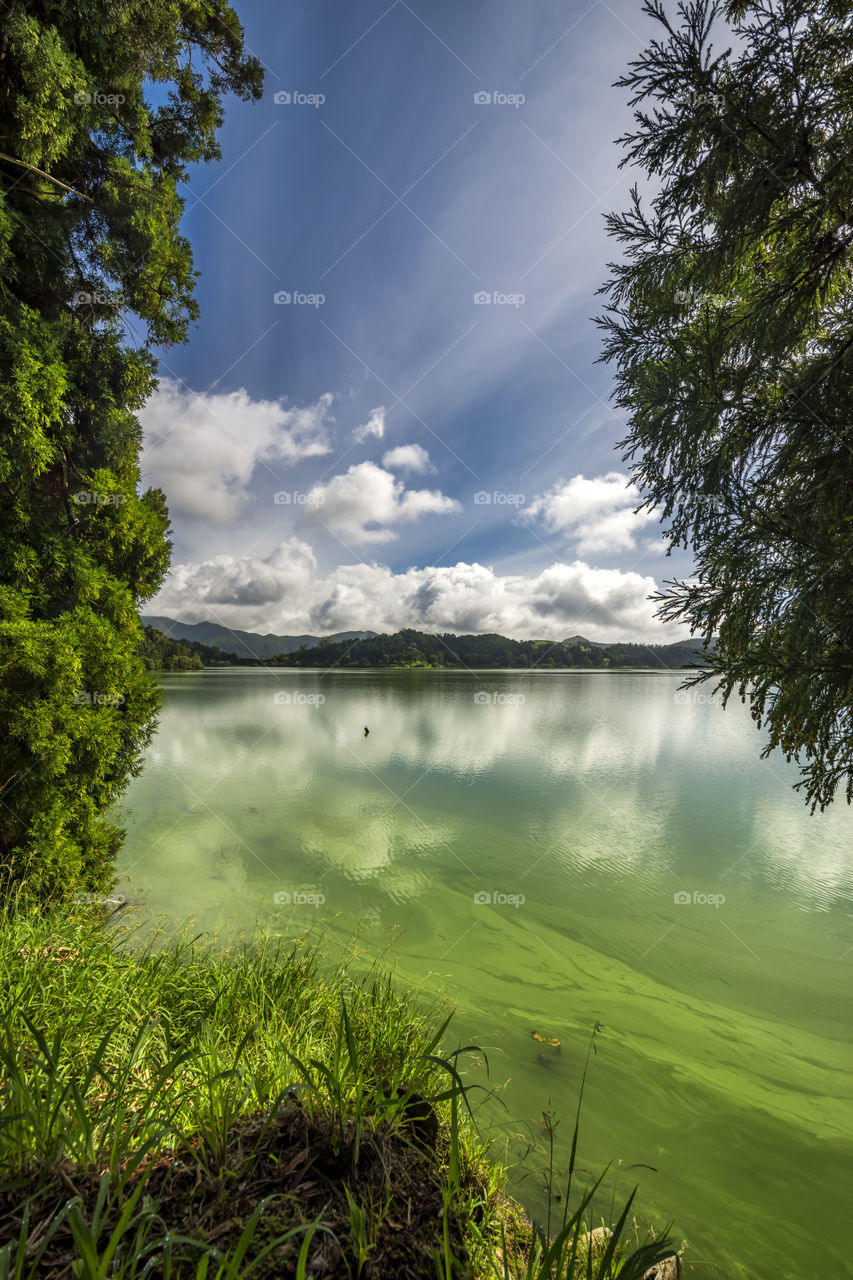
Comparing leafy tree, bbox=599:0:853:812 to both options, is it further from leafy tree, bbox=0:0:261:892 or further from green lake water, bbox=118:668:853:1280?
leafy tree, bbox=0:0:261:892

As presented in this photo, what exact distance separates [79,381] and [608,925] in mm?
8898

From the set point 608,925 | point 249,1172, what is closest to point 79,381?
point 249,1172

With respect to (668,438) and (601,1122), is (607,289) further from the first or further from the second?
(601,1122)

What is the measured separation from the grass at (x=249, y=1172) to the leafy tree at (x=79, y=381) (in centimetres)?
257

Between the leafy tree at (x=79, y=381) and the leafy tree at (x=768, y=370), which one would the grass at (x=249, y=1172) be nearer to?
the leafy tree at (x=79, y=381)

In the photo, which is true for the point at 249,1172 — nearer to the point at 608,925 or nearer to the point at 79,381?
the point at 608,925

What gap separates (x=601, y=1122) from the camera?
306cm

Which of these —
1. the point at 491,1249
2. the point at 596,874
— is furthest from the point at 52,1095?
the point at 596,874

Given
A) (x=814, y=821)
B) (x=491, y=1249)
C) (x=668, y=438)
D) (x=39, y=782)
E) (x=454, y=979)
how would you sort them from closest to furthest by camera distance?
(x=491, y=1249), (x=39, y=782), (x=454, y=979), (x=668, y=438), (x=814, y=821)

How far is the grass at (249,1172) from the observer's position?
116 centimetres

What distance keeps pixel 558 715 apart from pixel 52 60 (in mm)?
26807

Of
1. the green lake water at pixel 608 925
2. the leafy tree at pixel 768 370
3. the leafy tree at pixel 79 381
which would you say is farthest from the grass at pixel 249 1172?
the leafy tree at pixel 768 370

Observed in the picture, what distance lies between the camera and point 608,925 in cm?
594

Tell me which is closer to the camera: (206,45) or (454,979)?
(454,979)
